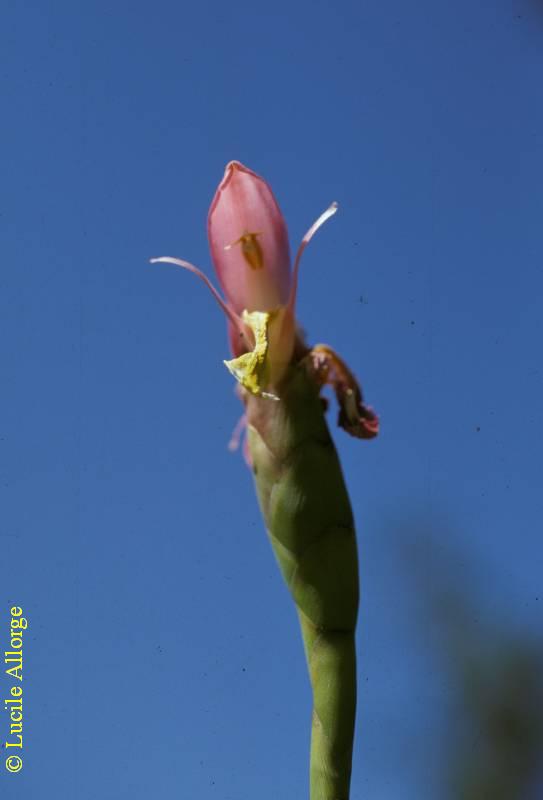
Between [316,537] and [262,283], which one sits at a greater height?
[262,283]

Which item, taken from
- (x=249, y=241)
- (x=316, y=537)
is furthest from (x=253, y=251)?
(x=316, y=537)

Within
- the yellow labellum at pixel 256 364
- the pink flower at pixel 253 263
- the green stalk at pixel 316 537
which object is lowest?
the green stalk at pixel 316 537

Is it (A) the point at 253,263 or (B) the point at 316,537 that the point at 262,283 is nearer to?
(A) the point at 253,263

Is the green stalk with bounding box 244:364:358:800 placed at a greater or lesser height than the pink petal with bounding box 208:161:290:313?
lesser

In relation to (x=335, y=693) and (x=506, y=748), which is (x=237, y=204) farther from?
(x=506, y=748)

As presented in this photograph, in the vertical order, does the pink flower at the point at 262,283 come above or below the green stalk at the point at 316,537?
above

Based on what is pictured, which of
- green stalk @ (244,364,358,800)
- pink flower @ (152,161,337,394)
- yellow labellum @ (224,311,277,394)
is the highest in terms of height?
pink flower @ (152,161,337,394)

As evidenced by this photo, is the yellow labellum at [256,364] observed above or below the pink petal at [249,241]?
below

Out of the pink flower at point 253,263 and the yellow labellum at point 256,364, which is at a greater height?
the pink flower at point 253,263

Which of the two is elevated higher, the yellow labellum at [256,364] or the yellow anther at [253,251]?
the yellow anther at [253,251]
